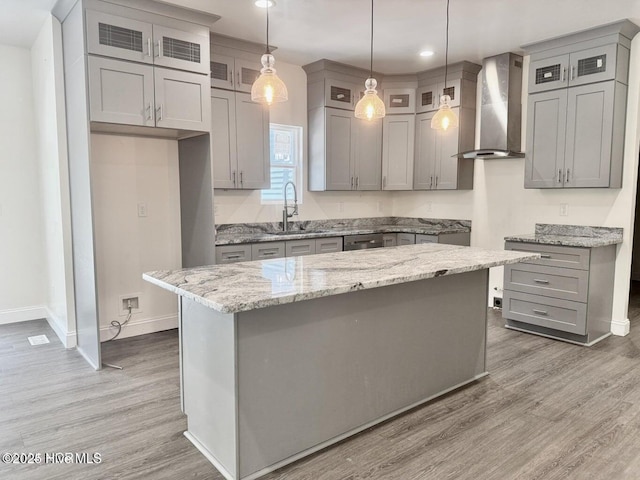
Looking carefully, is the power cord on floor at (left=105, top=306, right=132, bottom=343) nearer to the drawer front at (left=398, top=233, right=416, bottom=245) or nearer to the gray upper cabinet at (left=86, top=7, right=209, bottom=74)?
the gray upper cabinet at (left=86, top=7, right=209, bottom=74)

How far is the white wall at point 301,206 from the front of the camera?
15.2ft

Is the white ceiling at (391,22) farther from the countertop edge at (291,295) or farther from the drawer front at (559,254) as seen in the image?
the countertop edge at (291,295)

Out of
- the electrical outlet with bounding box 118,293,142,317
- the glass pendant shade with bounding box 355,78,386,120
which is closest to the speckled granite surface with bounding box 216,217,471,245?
the electrical outlet with bounding box 118,293,142,317

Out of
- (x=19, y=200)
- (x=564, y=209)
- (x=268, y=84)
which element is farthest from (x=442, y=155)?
(x=19, y=200)

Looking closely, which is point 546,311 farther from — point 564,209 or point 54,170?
Answer: point 54,170

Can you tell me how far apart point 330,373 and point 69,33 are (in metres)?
3.14

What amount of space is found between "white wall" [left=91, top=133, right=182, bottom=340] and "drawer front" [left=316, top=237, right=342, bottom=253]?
4.53 feet

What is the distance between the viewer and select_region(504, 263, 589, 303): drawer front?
3887mm

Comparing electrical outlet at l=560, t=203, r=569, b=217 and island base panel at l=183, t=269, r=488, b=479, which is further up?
electrical outlet at l=560, t=203, r=569, b=217

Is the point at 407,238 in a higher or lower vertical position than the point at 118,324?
higher

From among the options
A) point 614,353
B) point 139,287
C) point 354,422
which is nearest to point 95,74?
point 139,287

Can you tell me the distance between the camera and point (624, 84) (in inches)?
157

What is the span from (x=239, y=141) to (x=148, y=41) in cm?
120

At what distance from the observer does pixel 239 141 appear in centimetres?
431
